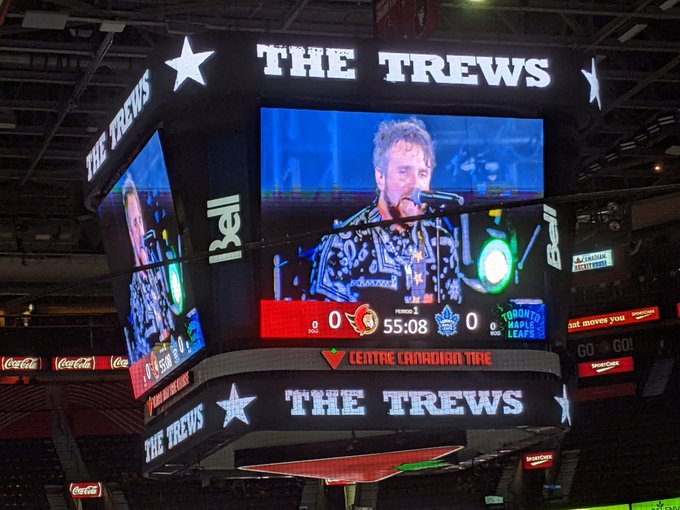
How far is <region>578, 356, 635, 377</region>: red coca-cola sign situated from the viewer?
32.1 m

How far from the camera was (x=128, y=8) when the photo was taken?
15219mm

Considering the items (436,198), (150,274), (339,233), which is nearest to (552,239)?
(436,198)

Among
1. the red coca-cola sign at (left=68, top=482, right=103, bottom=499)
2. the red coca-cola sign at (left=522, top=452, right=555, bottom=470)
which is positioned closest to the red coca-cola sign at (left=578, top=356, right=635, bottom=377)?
the red coca-cola sign at (left=522, top=452, right=555, bottom=470)

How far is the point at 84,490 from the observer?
92.7 feet

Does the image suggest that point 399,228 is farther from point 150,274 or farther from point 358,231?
point 150,274

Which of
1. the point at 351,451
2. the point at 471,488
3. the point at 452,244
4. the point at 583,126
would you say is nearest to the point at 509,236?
the point at 452,244

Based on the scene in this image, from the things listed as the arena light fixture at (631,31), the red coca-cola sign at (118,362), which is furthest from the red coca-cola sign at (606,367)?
the arena light fixture at (631,31)

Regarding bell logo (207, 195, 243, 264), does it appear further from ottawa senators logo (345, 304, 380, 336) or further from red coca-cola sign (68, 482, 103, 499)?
red coca-cola sign (68, 482, 103, 499)

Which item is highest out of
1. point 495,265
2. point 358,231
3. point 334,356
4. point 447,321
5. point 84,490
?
point 358,231

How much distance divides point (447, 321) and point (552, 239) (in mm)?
1495

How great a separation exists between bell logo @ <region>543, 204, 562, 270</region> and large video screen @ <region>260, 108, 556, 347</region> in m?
0.18

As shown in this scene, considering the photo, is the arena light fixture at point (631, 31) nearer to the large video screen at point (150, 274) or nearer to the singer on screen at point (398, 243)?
the singer on screen at point (398, 243)

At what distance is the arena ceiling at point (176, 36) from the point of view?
15195mm

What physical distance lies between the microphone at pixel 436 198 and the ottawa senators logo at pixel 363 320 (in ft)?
3.81
